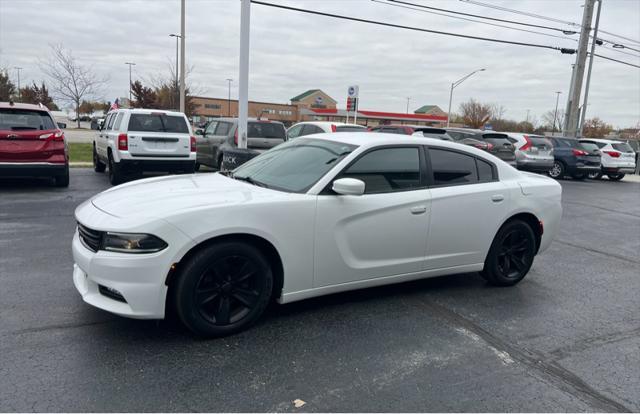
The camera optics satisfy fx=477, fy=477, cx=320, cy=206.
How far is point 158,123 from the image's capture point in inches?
432

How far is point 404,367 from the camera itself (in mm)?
3326

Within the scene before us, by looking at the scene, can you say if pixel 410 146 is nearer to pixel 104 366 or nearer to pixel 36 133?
pixel 104 366

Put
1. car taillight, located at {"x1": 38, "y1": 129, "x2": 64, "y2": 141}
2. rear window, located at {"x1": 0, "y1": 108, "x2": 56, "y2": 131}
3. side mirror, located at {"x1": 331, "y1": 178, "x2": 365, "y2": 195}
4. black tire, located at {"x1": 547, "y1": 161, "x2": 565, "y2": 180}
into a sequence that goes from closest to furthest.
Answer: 1. side mirror, located at {"x1": 331, "y1": 178, "x2": 365, "y2": 195}
2. rear window, located at {"x1": 0, "y1": 108, "x2": 56, "y2": 131}
3. car taillight, located at {"x1": 38, "y1": 129, "x2": 64, "y2": 141}
4. black tire, located at {"x1": 547, "y1": 161, "x2": 565, "y2": 180}

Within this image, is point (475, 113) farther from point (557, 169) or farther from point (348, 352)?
point (348, 352)

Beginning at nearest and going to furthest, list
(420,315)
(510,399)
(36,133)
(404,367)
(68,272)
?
(510,399), (404,367), (420,315), (68,272), (36,133)

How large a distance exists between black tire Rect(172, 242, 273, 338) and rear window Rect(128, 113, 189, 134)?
322 inches

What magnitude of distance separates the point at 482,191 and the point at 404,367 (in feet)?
7.37

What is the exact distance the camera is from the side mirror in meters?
3.80

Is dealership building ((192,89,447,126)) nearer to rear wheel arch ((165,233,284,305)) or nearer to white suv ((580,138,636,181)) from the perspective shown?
white suv ((580,138,636,181))

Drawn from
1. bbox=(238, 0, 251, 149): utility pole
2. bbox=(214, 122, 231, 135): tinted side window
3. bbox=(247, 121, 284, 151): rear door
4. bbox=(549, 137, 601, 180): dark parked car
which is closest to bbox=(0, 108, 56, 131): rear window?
bbox=(238, 0, 251, 149): utility pole

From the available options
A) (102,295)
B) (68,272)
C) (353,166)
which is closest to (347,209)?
(353,166)

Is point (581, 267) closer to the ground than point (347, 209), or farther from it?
closer to the ground

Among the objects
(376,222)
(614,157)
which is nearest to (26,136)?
(376,222)

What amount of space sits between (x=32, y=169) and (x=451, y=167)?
8.31 m
